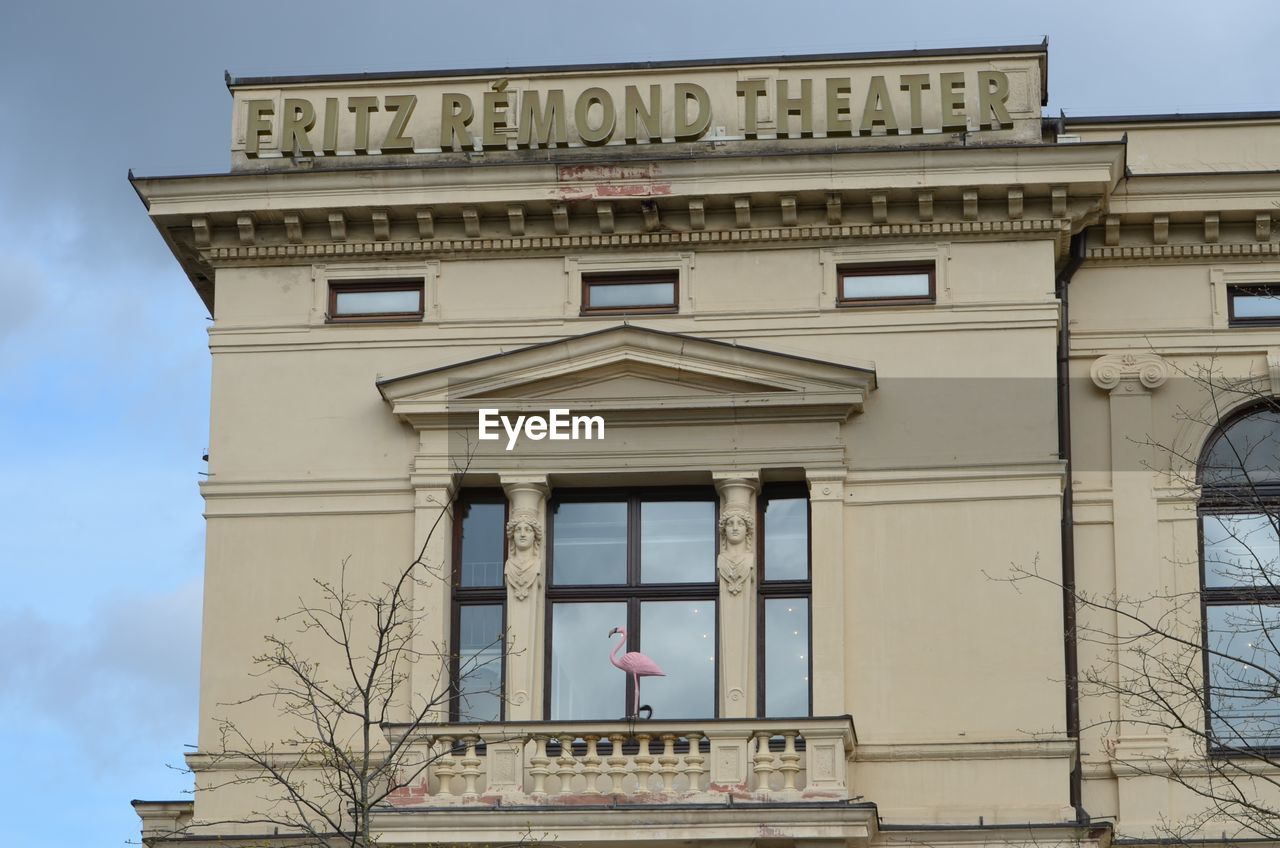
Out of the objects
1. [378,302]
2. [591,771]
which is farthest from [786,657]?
[378,302]

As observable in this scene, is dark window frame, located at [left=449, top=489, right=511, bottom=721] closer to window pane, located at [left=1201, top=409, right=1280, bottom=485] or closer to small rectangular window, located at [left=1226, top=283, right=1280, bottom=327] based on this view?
window pane, located at [left=1201, top=409, right=1280, bottom=485]

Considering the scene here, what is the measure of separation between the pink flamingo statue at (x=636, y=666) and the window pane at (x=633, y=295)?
4014 millimetres

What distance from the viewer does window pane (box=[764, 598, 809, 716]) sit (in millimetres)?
26938

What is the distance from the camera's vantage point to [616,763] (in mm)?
25641

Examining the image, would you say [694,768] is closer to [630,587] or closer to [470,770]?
[470,770]

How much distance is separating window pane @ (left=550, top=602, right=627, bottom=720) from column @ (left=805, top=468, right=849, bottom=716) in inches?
89.3

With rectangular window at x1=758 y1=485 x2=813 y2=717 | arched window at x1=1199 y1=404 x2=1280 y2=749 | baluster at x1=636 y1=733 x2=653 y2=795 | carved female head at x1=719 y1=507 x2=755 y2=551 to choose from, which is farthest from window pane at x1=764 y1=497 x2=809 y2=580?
arched window at x1=1199 y1=404 x2=1280 y2=749

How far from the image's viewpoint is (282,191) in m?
28.5

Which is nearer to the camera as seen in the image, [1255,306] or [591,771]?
[591,771]

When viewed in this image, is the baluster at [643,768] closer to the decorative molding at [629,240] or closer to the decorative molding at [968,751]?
the decorative molding at [968,751]

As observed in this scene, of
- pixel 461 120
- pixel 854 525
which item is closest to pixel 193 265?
pixel 461 120

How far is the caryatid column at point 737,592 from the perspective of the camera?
87.3 ft

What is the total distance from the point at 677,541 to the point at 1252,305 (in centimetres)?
741

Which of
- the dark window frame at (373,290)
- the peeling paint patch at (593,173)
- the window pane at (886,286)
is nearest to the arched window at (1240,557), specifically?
the window pane at (886,286)
